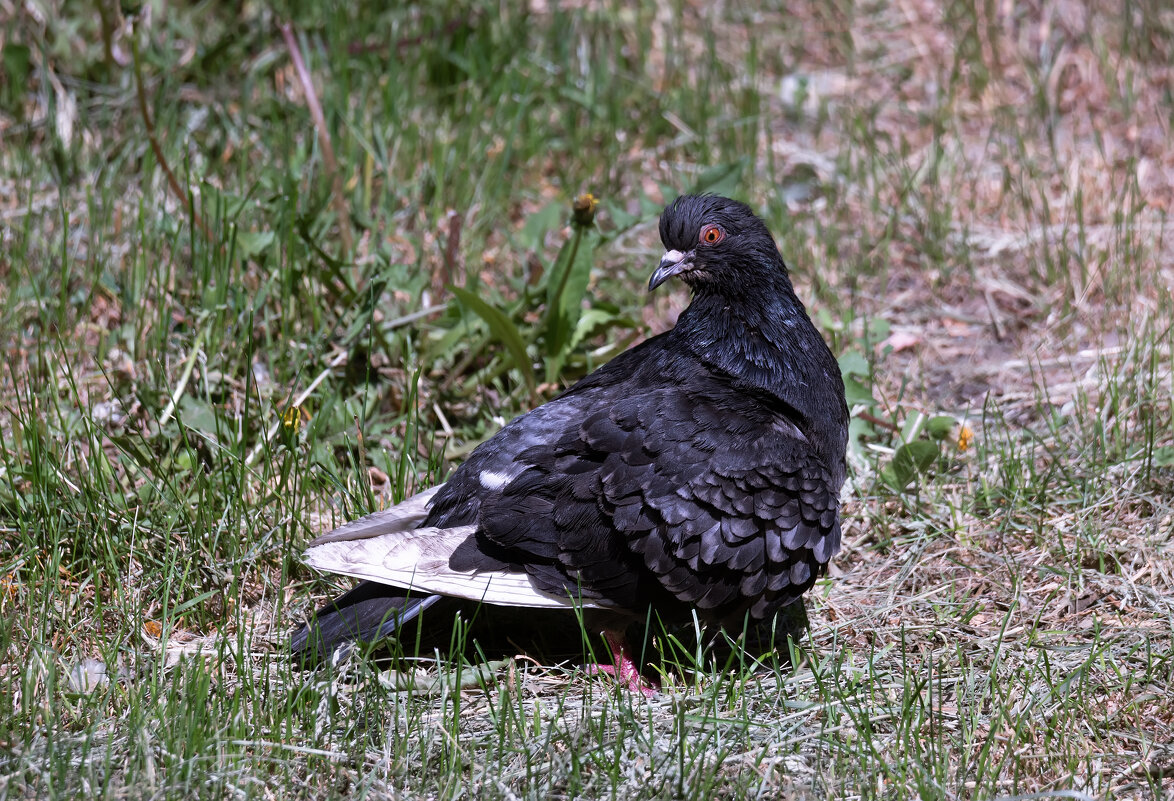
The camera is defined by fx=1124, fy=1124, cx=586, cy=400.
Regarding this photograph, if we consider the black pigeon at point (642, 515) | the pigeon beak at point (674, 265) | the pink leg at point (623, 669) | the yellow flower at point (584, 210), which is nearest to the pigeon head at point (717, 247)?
the pigeon beak at point (674, 265)

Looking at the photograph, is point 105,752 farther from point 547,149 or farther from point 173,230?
point 547,149

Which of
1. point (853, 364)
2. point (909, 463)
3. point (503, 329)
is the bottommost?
point (909, 463)

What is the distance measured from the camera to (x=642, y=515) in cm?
321

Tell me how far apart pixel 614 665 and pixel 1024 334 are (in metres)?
2.72

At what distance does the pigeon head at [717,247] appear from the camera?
3.66 metres

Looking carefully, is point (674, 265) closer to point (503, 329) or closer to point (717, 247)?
point (717, 247)

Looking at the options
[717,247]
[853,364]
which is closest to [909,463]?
[853,364]

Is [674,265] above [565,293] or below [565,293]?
above

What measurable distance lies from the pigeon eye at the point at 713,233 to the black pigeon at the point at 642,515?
10.9 inches

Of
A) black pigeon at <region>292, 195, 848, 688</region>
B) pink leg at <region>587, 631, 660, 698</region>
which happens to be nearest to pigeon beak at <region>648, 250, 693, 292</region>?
black pigeon at <region>292, 195, 848, 688</region>

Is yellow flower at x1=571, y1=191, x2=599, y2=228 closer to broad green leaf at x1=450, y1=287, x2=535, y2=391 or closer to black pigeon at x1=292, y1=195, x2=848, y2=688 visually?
broad green leaf at x1=450, y1=287, x2=535, y2=391

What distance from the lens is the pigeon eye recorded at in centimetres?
368

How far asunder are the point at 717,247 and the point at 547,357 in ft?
3.55

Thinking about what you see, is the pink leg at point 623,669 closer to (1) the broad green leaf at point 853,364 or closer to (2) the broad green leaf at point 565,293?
(2) the broad green leaf at point 565,293
